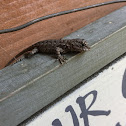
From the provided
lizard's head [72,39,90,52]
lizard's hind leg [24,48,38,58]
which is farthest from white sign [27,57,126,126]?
lizard's hind leg [24,48,38,58]

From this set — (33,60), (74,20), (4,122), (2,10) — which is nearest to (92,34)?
(74,20)

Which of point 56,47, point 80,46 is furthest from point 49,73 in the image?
point 56,47

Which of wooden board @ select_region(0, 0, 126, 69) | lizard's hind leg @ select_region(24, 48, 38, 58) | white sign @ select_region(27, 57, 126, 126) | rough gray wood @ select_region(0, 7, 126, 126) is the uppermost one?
wooden board @ select_region(0, 0, 126, 69)

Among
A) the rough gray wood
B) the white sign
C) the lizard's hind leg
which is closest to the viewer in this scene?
the rough gray wood

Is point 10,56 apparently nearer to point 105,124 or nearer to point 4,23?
point 4,23

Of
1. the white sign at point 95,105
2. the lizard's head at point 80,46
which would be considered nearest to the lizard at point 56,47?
the lizard's head at point 80,46

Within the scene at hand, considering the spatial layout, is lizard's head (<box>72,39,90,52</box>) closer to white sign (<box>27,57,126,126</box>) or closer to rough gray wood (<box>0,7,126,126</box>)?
rough gray wood (<box>0,7,126,126</box>)

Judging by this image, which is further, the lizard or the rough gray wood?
the lizard
